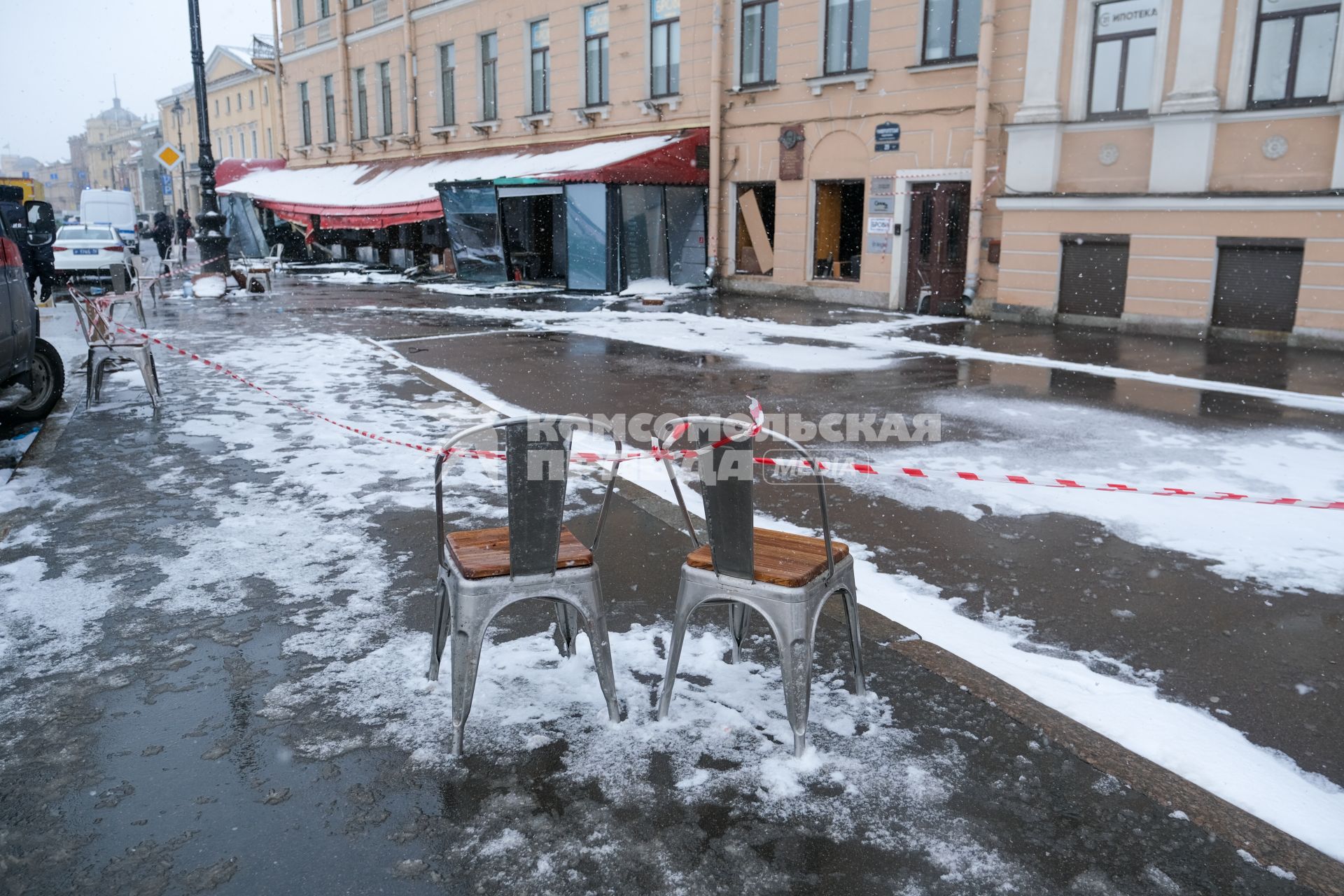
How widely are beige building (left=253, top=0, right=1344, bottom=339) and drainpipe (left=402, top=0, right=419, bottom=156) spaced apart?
2609 mm

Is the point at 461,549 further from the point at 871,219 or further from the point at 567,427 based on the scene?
the point at 871,219

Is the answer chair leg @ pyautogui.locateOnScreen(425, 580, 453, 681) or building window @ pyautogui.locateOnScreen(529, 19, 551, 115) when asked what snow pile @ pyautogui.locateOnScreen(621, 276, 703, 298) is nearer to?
building window @ pyautogui.locateOnScreen(529, 19, 551, 115)

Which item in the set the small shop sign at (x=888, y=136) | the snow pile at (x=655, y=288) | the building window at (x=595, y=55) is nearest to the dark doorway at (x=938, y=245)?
the small shop sign at (x=888, y=136)

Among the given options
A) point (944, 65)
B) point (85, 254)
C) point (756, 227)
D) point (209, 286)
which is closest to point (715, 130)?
point (756, 227)

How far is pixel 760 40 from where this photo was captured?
1911 centimetres

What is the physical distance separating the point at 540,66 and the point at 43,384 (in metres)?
18.2

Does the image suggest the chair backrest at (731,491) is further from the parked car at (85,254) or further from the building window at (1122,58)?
the parked car at (85,254)

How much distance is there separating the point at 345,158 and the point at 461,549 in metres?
32.0

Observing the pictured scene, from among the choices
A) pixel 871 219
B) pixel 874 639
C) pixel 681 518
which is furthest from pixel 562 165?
pixel 874 639

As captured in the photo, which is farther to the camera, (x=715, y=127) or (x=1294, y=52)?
(x=715, y=127)

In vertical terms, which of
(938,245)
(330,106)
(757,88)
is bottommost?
(938,245)

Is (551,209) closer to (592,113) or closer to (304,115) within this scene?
(592,113)

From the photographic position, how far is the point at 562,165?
2088 cm

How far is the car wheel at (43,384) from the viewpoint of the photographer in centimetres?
829
